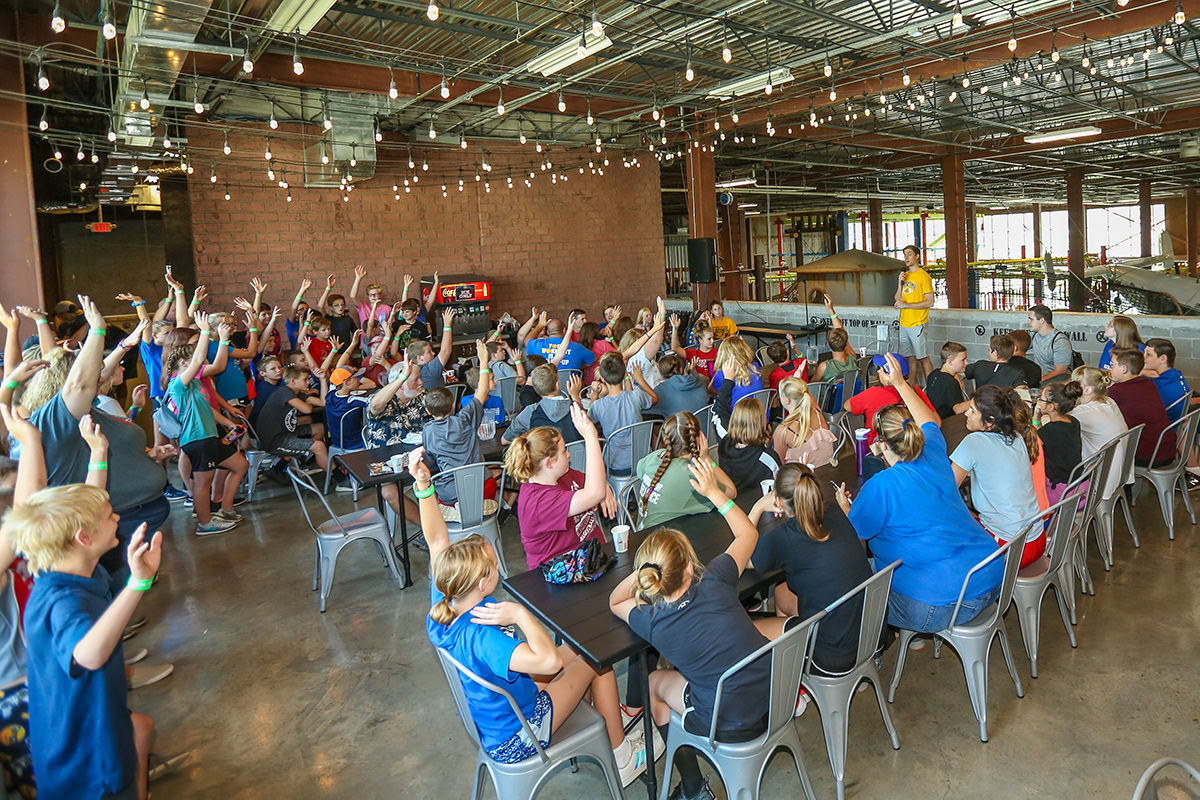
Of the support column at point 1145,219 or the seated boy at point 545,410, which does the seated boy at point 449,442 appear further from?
the support column at point 1145,219

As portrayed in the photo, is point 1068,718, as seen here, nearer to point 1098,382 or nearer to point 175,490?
point 1098,382

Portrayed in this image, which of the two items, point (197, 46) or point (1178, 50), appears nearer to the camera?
point (197, 46)

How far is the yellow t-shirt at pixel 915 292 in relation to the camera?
8.18m

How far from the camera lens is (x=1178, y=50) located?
352 inches

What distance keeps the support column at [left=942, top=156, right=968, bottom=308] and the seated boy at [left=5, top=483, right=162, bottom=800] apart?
50.8ft

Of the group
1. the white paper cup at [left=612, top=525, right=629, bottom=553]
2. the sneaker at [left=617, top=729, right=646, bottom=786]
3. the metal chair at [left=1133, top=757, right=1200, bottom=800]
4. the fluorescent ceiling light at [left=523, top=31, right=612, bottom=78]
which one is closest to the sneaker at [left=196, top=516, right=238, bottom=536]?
the white paper cup at [left=612, top=525, right=629, bottom=553]

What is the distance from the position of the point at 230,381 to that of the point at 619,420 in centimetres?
344

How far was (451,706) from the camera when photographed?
11.3 feet

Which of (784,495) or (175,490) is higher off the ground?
(784,495)

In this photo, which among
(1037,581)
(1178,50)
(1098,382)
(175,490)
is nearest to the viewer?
(1037,581)

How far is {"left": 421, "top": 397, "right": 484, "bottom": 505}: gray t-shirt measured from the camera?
4613 millimetres

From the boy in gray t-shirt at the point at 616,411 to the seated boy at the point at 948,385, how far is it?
208 cm

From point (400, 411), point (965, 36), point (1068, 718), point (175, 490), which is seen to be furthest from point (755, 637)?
point (965, 36)

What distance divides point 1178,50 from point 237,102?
437 inches
